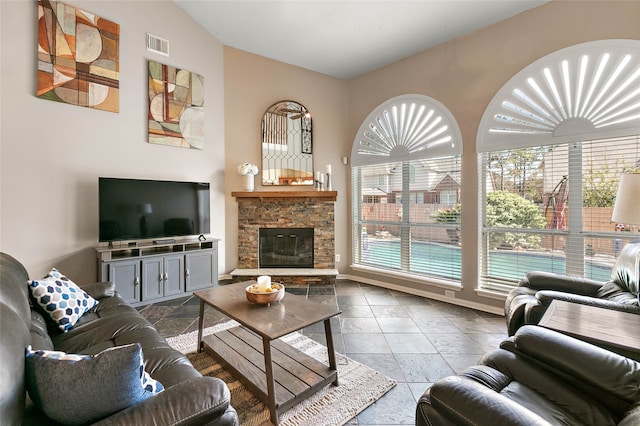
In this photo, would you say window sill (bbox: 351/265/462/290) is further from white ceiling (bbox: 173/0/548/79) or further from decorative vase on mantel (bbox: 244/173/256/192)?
white ceiling (bbox: 173/0/548/79)

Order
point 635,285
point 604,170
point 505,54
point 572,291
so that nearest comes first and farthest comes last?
point 635,285
point 572,291
point 604,170
point 505,54

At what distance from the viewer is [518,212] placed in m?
3.24

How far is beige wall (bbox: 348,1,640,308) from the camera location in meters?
2.69

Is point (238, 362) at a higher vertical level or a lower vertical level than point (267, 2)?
lower

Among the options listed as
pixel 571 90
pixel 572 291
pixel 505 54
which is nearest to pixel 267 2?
pixel 505 54

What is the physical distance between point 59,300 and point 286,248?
9.84ft

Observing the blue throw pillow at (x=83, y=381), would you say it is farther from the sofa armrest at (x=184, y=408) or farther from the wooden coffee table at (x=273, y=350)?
the wooden coffee table at (x=273, y=350)

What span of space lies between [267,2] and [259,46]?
1.00 m

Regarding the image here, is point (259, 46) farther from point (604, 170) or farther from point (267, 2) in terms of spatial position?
point (604, 170)

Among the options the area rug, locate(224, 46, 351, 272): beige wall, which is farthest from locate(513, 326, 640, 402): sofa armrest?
locate(224, 46, 351, 272): beige wall

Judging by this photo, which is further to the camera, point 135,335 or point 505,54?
point 505,54

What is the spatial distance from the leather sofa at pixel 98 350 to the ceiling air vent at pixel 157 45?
309cm

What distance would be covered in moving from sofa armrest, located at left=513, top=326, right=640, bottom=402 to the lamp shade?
114 centimetres

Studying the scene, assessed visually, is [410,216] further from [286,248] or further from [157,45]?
[157,45]
